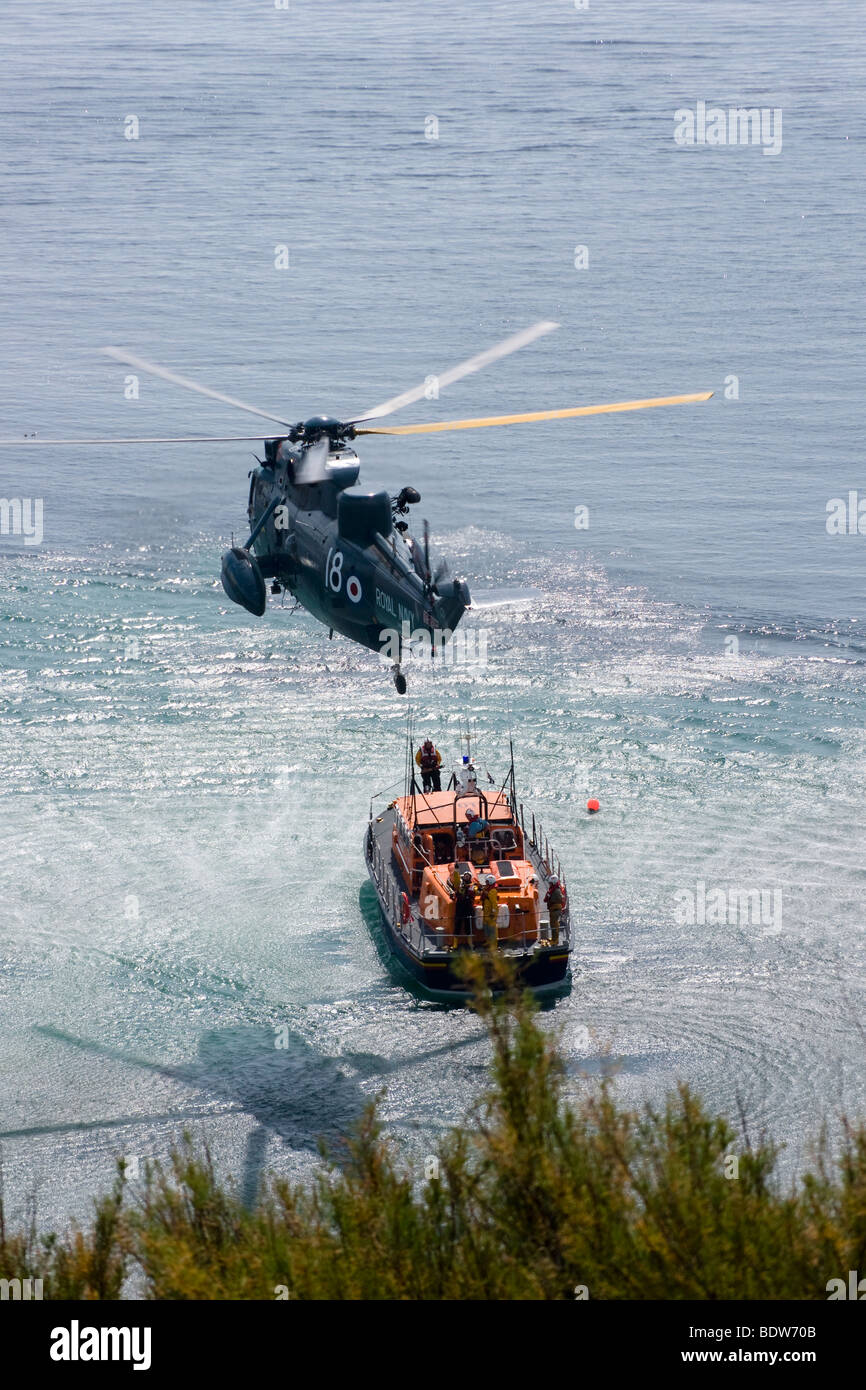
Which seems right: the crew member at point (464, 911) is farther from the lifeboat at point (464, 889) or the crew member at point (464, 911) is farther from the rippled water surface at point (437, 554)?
the rippled water surface at point (437, 554)

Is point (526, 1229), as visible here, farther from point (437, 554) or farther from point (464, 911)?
point (437, 554)

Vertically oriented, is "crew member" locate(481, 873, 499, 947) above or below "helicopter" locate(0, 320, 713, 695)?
below

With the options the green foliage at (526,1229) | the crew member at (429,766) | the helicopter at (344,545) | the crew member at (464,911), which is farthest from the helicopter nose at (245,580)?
the green foliage at (526,1229)

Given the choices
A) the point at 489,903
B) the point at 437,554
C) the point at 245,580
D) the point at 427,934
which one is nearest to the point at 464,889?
the point at 489,903

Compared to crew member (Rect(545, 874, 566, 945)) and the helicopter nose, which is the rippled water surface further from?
the helicopter nose

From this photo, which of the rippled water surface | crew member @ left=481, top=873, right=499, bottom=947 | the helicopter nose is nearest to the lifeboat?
crew member @ left=481, top=873, right=499, bottom=947

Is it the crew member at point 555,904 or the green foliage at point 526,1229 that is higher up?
the crew member at point 555,904
